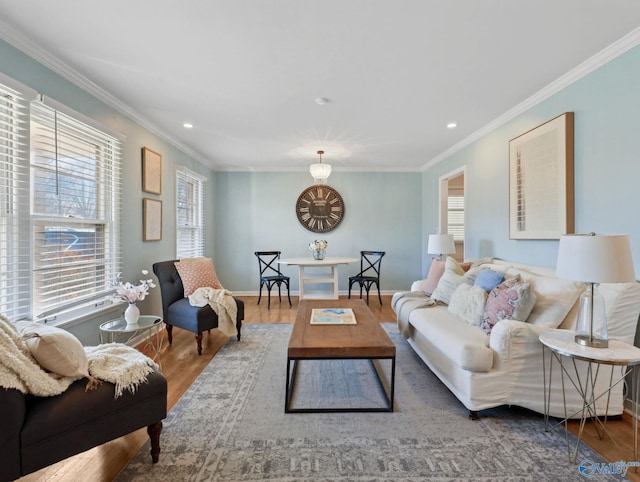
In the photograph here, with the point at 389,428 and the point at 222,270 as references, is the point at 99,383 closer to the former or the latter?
the point at 389,428

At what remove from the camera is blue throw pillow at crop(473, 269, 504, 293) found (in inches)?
101

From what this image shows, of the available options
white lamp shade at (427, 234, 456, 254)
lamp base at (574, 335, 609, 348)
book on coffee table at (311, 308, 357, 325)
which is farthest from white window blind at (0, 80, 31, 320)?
white lamp shade at (427, 234, 456, 254)

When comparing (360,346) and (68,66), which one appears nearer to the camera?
(360,346)

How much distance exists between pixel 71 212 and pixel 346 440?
8.83ft

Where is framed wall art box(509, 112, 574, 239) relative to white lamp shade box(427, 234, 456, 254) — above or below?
above

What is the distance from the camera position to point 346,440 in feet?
5.80

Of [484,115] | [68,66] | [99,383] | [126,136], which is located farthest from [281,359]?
[484,115]

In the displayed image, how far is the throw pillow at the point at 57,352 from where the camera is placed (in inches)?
53.3

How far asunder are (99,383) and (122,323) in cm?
100

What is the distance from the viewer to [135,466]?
1575mm

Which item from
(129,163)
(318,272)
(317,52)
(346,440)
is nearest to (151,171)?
(129,163)

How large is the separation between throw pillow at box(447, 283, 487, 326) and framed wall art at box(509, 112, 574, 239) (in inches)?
32.8

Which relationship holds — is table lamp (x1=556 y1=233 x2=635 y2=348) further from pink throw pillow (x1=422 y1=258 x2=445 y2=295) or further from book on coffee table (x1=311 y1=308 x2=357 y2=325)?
pink throw pillow (x1=422 y1=258 x2=445 y2=295)

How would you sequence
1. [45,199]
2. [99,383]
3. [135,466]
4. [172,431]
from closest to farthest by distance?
1. [99,383]
2. [135,466]
3. [172,431]
4. [45,199]
